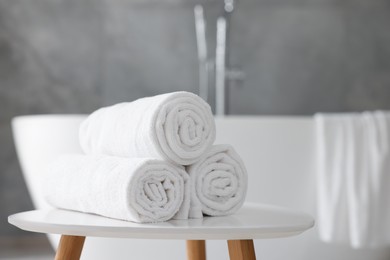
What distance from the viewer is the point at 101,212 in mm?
967

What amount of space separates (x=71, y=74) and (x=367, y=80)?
1453 mm

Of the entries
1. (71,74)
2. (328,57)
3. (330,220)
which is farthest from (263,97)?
(330,220)

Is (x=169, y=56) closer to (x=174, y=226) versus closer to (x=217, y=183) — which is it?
(x=217, y=183)

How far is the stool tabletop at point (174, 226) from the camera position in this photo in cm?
83

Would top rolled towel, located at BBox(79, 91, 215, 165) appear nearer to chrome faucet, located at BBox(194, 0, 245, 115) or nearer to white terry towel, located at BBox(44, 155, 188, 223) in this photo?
white terry towel, located at BBox(44, 155, 188, 223)

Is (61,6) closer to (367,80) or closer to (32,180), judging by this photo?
(32,180)

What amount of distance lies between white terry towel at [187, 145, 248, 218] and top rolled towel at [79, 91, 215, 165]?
2cm

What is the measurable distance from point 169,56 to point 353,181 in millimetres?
1487

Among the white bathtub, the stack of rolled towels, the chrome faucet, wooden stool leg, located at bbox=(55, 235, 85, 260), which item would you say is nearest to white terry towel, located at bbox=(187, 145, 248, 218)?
the stack of rolled towels

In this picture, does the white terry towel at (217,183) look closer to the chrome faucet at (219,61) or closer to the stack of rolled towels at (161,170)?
the stack of rolled towels at (161,170)

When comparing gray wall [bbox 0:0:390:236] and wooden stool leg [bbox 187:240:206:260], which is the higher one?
gray wall [bbox 0:0:390:236]

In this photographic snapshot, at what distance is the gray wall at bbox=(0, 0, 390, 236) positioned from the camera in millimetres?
3273

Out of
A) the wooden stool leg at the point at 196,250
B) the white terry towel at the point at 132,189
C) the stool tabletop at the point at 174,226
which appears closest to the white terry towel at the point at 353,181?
the wooden stool leg at the point at 196,250

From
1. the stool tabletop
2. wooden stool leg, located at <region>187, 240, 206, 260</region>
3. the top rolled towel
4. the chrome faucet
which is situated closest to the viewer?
the stool tabletop
